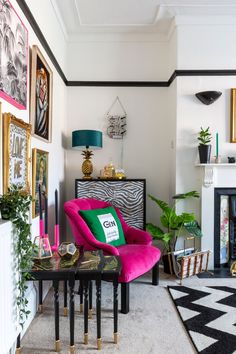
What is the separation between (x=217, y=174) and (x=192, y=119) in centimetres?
72

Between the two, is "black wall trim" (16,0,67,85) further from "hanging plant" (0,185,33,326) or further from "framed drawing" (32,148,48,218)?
"hanging plant" (0,185,33,326)

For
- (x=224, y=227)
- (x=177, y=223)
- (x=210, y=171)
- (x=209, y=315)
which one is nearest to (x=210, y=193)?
(x=210, y=171)

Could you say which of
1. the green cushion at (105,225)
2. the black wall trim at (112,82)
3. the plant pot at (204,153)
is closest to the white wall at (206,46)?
the black wall trim at (112,82)

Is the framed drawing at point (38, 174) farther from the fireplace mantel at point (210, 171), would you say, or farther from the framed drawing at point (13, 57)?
the fireplace mantel at point (210, 171)

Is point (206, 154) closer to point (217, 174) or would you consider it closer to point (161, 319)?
point (217, 174)

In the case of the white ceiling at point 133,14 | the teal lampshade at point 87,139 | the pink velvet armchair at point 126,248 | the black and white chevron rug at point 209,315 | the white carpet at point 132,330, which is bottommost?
the white carpet at point 132,330

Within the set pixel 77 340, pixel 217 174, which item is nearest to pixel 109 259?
pixel 77 340

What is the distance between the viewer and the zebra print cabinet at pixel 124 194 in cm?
344

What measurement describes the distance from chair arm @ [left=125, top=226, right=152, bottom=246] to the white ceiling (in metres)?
2.49

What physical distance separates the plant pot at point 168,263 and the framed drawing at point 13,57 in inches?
88.0

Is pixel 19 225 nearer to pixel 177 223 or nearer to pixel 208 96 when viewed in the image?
pixel 177 223

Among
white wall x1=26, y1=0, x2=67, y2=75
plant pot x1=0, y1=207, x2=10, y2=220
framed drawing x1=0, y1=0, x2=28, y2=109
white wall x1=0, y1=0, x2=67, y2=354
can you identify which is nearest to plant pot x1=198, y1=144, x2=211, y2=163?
white wall x1=0, y1=0, x2=67, y2=354

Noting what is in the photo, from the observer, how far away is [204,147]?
330cm

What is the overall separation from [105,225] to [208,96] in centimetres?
190
